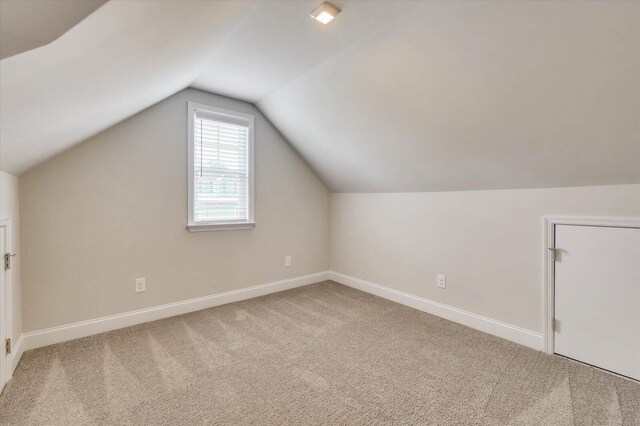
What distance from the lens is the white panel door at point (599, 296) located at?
72.4 inches

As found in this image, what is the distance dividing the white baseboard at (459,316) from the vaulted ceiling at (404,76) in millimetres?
1159

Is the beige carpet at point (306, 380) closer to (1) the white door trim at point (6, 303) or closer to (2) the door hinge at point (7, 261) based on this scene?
(1) the white door trim at point (6, 303)

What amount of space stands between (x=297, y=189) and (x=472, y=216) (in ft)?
6.79

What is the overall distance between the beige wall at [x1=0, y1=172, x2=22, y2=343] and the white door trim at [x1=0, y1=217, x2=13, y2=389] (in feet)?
0.14

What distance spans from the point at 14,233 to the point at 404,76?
2.95 metres

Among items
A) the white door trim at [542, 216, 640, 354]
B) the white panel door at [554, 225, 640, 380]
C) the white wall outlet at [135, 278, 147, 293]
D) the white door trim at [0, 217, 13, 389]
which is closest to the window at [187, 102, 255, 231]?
the white wall outlet at [135, 278, 147, 293]

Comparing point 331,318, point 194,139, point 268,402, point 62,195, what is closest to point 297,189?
point 194,139

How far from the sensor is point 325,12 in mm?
1711

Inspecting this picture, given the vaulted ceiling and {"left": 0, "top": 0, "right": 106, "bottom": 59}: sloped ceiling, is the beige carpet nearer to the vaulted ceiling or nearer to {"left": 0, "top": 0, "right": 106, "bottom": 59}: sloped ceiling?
the vaulted ceiling

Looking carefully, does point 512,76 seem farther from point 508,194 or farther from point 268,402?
point 268,402

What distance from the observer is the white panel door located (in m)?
1.84

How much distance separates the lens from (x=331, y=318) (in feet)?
9.17

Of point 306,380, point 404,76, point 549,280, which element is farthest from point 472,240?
point 306,380

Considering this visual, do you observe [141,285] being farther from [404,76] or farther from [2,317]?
[404,76]
